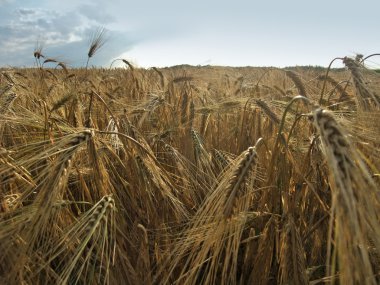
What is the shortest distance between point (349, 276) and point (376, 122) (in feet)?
2.98

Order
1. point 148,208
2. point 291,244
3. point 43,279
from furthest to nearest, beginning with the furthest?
point 148,208 < point 43,279 < point 291,244

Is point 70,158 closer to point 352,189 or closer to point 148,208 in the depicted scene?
point 148,208

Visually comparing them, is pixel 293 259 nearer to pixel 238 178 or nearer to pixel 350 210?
pixel 238 178

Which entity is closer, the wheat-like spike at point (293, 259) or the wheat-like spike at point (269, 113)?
the wheat-like spike at point (293, 259)

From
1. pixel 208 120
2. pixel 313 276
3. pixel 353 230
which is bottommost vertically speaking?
pixel 313 276

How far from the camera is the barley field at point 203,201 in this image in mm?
846

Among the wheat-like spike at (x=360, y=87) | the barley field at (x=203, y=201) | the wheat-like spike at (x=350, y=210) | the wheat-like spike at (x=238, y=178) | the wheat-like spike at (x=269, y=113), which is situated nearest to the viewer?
the wheat-like spike at (x=350, y=210)

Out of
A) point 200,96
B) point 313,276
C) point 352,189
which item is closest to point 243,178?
point 352,189

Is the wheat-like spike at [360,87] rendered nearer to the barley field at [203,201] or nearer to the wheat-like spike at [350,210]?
the barley field at [203,201]

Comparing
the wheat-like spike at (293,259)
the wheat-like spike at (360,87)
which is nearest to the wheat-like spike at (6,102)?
the wheat-like spike at (293,259)

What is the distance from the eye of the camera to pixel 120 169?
224 centimetres

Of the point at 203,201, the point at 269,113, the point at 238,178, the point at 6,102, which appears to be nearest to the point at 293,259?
the point at 238,178

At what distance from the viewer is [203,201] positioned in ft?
6.36

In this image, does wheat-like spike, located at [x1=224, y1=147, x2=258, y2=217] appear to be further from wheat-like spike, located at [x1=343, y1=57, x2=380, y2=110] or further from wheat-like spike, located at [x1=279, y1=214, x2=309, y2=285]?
wheat-like spike, located at [x1=343, y1=57, x2=380, y2=110]
